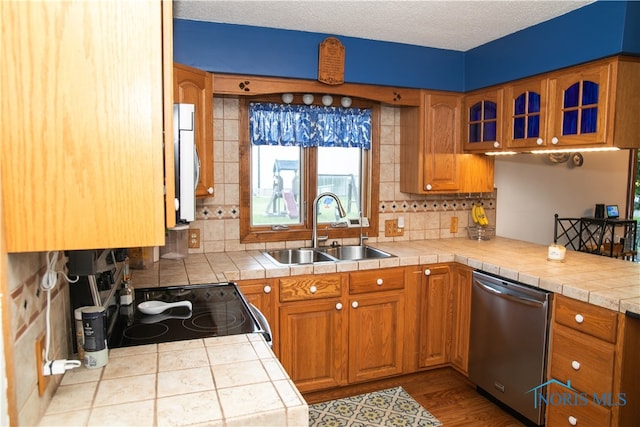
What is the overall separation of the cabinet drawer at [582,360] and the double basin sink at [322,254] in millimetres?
1140

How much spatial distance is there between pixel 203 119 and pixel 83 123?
5.88ft

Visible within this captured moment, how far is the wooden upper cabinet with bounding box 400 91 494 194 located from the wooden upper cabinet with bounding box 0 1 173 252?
8.57 feet

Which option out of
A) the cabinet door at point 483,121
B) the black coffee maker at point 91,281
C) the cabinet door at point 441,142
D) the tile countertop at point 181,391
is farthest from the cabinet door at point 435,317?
the black coffee maker at point 91,281

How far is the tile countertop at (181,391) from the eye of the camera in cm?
105

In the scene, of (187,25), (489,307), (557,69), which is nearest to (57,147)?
(187,25)

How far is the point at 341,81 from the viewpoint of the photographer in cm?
304

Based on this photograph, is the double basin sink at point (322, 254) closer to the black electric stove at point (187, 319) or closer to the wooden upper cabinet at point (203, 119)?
the wooden upper cabinet at point (203, 119)

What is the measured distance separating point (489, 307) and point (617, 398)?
0.85 meters

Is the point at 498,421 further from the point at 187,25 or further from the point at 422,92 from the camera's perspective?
the point at 187,25

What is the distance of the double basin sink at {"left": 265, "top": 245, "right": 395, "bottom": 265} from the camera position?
3186mm

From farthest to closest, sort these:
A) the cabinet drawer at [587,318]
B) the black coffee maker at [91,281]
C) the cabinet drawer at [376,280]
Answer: the cabinet drawer at [376,280]
the cabinet drawer at [587,318]
the black coffee maker at [91,281]

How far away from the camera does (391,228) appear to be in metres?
3.61

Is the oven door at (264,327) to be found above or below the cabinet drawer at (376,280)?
above

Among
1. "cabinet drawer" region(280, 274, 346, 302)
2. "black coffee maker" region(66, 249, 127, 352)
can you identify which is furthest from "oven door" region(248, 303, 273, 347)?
"cabinet drawer" region(280, 274, 346, 302)
